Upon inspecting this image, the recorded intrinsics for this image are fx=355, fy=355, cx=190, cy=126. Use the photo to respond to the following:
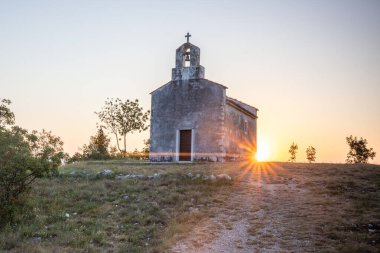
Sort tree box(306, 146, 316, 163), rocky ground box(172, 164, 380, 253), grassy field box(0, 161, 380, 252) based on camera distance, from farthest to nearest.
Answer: tree box(306, 146, 316, 163)
grassy field box(0, 161, 380, 252)
rocky ground box(172, 164, 380, 253)

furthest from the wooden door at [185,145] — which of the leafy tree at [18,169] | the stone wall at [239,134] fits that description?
the leafy tree at [18,169]

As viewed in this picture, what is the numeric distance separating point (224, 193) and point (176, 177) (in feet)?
12.1

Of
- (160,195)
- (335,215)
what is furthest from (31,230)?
(335,215)

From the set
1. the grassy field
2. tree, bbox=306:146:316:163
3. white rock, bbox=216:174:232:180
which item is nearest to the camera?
the grassy field

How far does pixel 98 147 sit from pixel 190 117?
2133 centimetres

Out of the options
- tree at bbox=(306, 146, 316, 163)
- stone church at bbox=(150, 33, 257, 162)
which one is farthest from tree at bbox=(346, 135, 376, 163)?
stone church at bbox=(150, 33, 257, 162)

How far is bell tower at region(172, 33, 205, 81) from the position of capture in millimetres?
28156

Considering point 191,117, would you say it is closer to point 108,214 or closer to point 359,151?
point 108,214

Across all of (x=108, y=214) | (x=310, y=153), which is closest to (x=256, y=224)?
(x=108, y=214)

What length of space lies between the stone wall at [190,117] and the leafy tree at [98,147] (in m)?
14.2

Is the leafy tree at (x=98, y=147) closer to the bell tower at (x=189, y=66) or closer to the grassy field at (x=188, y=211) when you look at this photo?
the bell tower at (x=189, y=66)

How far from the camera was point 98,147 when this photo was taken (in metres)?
45.3

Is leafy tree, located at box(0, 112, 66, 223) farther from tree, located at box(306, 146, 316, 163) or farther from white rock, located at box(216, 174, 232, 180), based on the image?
tree, located at box(306, 146, 316, 163)

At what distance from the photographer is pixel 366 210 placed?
40.3 feet
